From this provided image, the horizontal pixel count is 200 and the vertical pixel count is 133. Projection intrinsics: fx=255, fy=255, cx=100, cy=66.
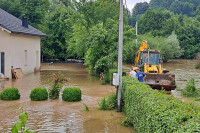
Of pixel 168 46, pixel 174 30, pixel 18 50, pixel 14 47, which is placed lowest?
pixel 18 50

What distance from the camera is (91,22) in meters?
28.0

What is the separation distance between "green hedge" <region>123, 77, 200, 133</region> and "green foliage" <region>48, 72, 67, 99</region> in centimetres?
609

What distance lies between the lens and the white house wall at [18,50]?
22.2 m

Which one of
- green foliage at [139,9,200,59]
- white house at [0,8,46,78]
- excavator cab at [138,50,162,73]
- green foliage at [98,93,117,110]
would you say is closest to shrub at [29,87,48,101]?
green foliage at [98,93,117,110]

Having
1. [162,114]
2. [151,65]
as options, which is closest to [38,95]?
[151,65]

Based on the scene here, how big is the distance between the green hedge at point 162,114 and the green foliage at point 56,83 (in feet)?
20.0

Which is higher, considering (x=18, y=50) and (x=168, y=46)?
(x=168, y=46)

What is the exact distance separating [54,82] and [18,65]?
474 inches

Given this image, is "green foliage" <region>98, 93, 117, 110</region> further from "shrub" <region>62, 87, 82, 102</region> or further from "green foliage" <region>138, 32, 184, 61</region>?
"green foliage" <region>138, 32, 184, 61</region>

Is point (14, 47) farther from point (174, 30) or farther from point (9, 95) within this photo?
point (174, 30)

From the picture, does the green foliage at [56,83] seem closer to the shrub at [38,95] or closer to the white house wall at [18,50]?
the shrub at [38,95]

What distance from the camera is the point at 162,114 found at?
17.7 ft

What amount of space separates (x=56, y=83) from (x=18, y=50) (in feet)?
39.3

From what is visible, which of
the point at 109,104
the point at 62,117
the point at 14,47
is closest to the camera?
the point at 62,117
